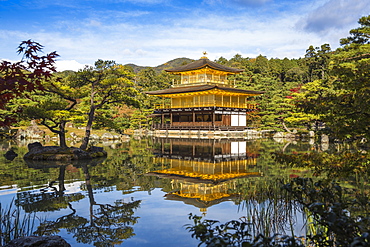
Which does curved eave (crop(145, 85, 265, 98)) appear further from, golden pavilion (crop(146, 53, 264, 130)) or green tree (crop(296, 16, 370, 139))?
green tree (crop(296, 16, 370, 139))

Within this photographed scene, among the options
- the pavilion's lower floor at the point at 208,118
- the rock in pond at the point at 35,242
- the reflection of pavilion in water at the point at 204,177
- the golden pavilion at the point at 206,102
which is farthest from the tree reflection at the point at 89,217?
the golden pavilion at the point at 206,102

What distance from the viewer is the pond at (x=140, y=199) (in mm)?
5293

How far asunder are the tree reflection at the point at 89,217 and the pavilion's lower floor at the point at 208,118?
2915 centimetres

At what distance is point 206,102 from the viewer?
130 ft

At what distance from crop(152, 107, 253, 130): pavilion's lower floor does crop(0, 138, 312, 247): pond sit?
23880 millimetres

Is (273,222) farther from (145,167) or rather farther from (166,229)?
(145,167)

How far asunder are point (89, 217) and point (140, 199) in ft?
5.64

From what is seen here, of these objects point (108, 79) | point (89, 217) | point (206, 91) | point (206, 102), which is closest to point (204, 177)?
point (89, 217)

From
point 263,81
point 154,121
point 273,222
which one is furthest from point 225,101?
point 273,222

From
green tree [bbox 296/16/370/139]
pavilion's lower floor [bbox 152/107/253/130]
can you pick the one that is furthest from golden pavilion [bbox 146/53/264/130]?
green tree [bbox 296/16/370/139]

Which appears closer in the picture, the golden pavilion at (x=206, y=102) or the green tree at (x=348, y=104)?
the green tree at (x=348, y=104)

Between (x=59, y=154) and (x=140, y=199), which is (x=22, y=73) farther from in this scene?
(x=59, y=154)

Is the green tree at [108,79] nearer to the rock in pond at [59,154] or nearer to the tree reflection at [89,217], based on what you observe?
the rock in pond at [59,154]

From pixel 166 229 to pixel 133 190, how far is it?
129 inches
